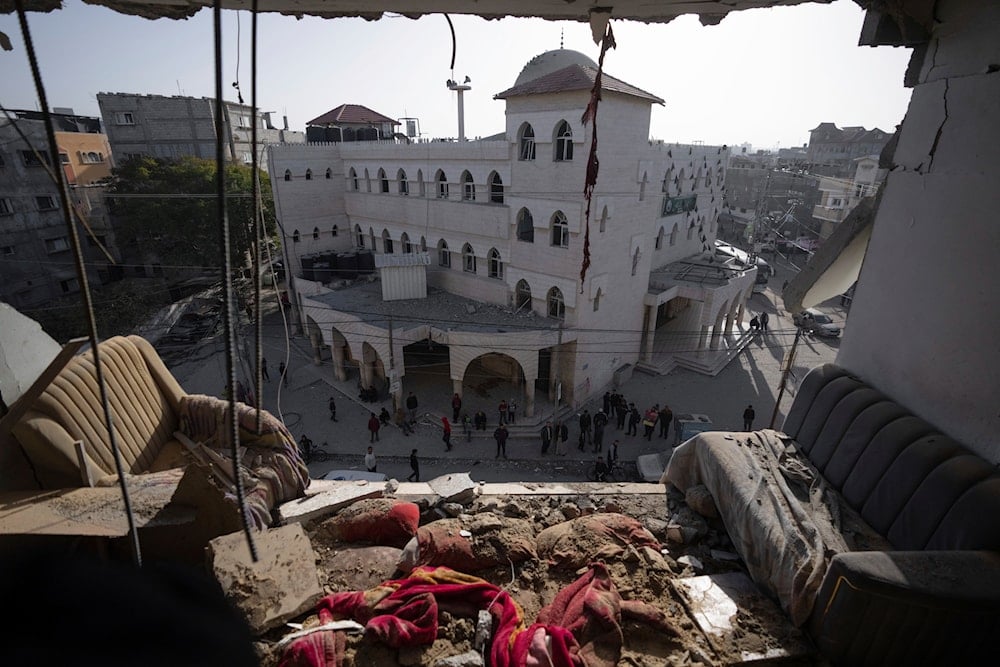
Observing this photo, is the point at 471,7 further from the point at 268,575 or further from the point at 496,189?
the point at 496,189

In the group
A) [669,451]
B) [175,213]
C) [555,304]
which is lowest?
[669,451]

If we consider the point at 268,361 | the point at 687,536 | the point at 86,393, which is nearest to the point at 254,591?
the point at 86,393

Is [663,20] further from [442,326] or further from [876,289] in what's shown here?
[442,326]

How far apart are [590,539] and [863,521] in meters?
2.56

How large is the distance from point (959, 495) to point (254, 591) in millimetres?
5602

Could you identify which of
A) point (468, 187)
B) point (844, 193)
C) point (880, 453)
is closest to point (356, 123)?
point (468, 187)

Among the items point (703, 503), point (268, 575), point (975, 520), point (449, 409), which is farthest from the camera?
point (449, 409)

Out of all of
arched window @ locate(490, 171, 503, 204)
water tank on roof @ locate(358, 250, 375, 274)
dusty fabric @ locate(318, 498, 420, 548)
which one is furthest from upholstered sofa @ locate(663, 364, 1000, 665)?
water tank on roof @ locate(358, 250, 375, 274)

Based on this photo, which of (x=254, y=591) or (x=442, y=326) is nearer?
(x=254, y=591)

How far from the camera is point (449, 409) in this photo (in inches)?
674

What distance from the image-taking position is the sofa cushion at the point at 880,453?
168 inches

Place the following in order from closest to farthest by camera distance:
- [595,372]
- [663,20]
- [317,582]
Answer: [317,582] < [663,20] < [595,372]

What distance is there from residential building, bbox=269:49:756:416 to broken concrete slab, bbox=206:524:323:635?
1155cm

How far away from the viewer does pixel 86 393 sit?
5.49 m
